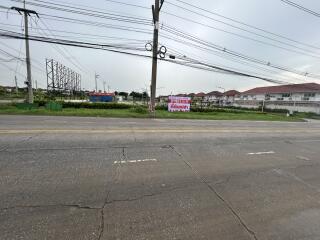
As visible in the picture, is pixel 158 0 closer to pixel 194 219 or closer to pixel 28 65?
pixel 28 65

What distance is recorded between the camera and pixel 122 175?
4359mm

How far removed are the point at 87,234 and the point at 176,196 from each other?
168 cm

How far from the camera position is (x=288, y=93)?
183 feet

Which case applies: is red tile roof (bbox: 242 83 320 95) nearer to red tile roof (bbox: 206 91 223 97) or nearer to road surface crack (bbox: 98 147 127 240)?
red tile roof (bbox: 206 91 223 97)

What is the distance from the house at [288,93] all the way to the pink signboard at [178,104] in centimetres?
4230

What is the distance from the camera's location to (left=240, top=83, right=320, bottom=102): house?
50134 millimetres

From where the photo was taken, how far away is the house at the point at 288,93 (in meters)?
50.1

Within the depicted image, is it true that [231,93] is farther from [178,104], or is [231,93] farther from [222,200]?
[222,200]

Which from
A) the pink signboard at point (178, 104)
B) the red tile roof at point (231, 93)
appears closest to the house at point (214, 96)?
the red tile roof at point (231, 93)

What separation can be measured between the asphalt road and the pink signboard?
68.7 ft

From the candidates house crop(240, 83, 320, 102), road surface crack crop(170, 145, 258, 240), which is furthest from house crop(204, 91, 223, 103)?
road surface crack crop(170, 145, 258, 240)

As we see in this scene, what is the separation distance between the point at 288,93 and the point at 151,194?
6542cm

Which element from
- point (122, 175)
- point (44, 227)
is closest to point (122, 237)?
point (44, 227)

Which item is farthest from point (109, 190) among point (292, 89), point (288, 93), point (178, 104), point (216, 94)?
point (216, 94)
